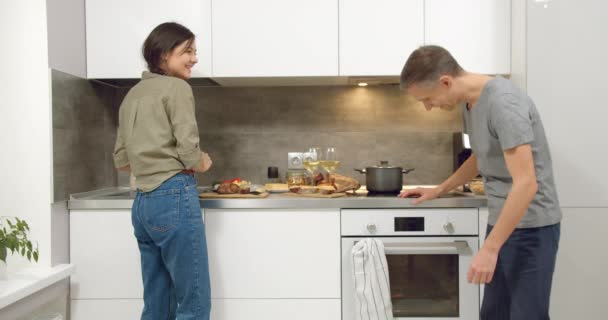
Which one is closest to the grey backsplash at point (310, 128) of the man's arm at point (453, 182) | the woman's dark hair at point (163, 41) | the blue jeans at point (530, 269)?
the man's arm at point (453, 182)

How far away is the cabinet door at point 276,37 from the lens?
2.30 metres

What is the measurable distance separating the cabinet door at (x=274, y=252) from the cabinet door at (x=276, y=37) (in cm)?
67

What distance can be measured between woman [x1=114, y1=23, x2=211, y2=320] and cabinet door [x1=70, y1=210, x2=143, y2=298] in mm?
236

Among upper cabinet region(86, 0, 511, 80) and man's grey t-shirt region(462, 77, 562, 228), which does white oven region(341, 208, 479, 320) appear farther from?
upper cabinet region(86, 0, 511, 80)

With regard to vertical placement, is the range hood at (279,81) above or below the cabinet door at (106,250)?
above

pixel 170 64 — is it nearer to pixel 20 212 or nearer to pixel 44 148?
pixel 44 148

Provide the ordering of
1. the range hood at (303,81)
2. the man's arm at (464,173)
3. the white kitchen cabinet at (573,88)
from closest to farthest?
the man's arm at (464,173) < the white kitchen cabinet at (573,88) < the range hood at (303,81)

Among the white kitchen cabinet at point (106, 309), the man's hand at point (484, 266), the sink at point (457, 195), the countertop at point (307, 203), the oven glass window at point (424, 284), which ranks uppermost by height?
the sink at point (457, 195)

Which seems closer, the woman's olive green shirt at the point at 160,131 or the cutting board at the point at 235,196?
the woman's olive green shirt at the point at 160,131

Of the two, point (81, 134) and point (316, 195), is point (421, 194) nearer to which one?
point (316, 195)

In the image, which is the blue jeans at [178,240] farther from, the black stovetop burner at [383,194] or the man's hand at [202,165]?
the black stovetop burner at [383,194]

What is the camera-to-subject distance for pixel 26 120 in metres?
2.01

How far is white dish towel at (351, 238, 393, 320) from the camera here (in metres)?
2.00

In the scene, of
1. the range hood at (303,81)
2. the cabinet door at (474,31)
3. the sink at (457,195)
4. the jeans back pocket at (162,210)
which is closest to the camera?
the jeans back pocket at (162,210)
